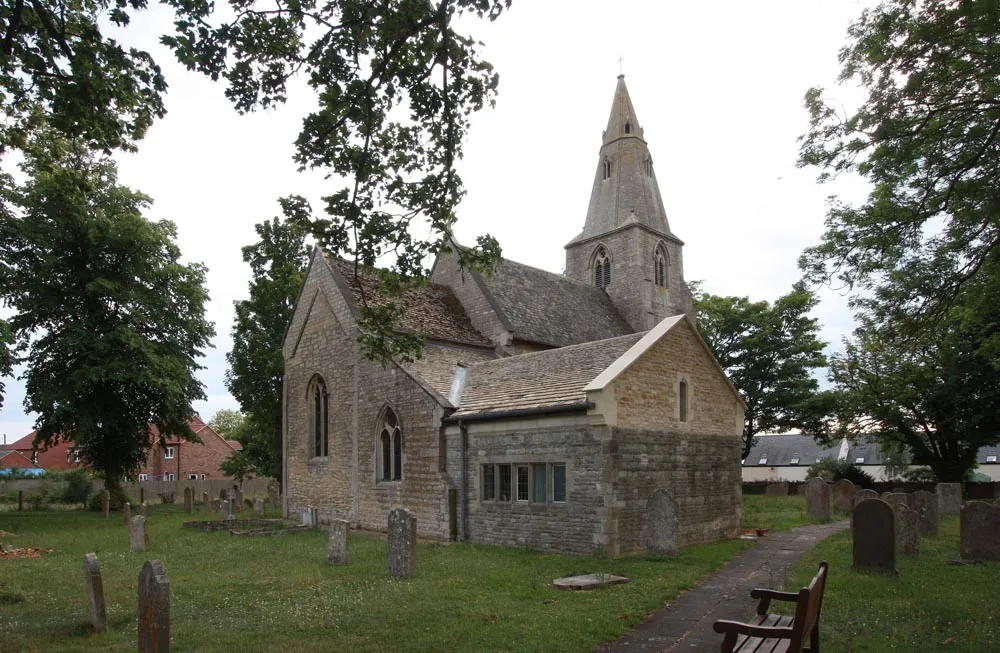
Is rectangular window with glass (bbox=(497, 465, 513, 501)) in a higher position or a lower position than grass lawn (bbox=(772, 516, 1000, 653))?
higher

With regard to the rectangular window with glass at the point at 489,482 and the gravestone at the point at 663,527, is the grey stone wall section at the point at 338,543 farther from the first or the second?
the gravestone at the point at 663,527

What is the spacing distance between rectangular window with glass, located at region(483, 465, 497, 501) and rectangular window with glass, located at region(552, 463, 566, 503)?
1.90 meters

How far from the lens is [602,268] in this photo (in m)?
34.5

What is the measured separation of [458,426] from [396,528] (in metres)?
5.47

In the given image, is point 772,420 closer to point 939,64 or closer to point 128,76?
point 939,64

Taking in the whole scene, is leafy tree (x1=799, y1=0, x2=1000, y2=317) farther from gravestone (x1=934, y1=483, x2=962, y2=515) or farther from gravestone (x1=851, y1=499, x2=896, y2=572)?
gravestone (x1=934, y1=483, x2=962, y2=515)

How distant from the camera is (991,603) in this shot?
9.95 meters

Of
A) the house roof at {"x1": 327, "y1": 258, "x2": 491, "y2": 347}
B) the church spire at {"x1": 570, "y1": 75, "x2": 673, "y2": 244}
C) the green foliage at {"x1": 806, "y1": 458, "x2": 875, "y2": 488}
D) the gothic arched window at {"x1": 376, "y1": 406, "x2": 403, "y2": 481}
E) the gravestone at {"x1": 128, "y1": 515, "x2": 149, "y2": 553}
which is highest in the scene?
the church spire at {"x1": 570, "y1": 75, "x2": 673, "y2": 244}

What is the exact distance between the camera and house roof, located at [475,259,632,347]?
81.6ft

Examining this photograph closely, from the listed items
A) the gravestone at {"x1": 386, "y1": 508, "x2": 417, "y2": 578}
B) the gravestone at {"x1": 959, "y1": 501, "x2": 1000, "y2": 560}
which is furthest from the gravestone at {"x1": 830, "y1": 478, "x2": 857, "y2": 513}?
the gravestone at {"x1": 386, "y1": 508, "x2": 417, "y2": 578}

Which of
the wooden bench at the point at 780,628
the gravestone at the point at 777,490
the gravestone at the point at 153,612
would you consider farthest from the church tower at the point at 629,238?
the gravestone at the point at 153,612

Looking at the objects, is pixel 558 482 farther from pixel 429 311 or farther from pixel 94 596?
pixel 429 311

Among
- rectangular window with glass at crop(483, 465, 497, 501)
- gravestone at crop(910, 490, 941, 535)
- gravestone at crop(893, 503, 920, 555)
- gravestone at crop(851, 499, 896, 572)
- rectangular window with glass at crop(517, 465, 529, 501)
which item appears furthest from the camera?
gravestone at crop(910, 490, 941, 535)

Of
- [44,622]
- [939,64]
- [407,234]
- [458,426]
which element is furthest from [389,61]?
[458,426]
